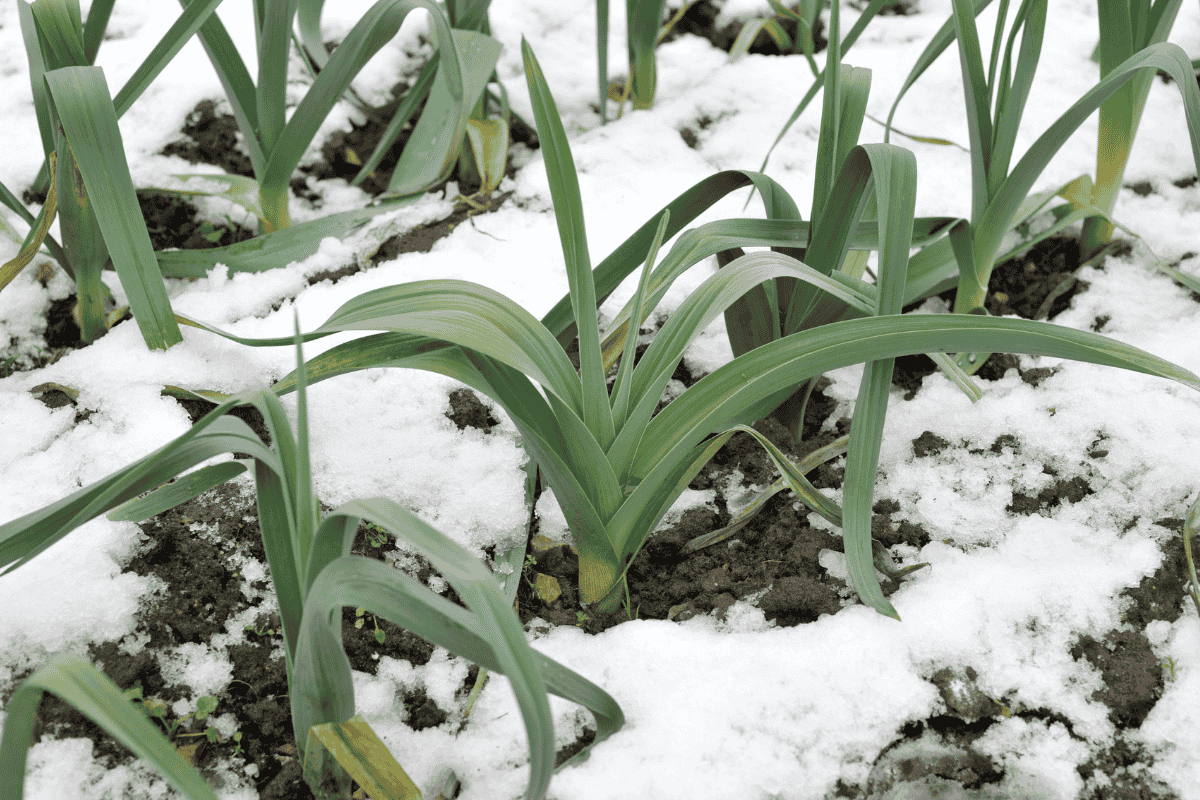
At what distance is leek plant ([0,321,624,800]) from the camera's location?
1.61 feet

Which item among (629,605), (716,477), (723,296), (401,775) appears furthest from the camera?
(716,477)

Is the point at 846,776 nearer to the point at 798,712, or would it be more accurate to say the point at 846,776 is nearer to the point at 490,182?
the point at 798,712

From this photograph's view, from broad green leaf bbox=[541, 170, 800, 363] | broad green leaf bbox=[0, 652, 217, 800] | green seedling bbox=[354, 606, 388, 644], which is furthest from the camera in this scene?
broad green leaf bbox=[541, 170, 800, 363]

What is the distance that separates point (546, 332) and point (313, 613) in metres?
0.33

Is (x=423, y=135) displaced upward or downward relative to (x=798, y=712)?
upward

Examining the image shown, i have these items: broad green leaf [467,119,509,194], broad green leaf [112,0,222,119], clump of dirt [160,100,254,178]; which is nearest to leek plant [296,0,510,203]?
broad green leaf [467,119,509,194]

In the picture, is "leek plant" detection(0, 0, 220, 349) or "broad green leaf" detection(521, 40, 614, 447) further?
"leek plant" detection(0, 0, 220, 349)

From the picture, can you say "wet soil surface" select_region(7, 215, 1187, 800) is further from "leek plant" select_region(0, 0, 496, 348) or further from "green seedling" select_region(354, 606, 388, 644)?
"leek plant" select_region(0, 0, 496, 348)

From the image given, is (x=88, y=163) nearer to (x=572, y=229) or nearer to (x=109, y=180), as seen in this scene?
(x=109, y=180)

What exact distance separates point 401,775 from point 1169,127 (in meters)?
1.74

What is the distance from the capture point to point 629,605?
2.89 ft

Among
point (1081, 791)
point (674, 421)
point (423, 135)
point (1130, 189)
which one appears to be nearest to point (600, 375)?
point (674, 421)

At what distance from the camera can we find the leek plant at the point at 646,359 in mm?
726

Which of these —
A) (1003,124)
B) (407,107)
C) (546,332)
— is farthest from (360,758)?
(407,107)
